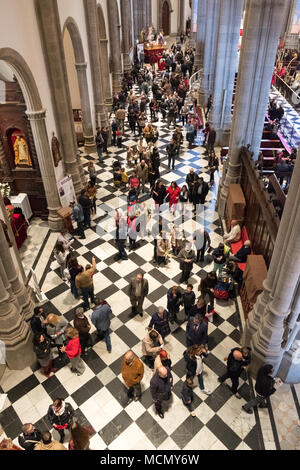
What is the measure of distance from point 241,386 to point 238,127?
6868 mm

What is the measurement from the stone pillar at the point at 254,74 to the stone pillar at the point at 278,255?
17.1 feet

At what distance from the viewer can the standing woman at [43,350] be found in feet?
22.3

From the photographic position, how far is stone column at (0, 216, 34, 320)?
6.86m

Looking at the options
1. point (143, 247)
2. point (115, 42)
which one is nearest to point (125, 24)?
point (115, 42)

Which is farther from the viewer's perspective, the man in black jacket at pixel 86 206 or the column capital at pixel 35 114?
the man in black jacket at pixel 86 206

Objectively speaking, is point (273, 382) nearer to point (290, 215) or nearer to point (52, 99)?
point (290, 215)

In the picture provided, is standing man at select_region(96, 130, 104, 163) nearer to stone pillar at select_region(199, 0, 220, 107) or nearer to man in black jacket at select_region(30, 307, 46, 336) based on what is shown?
stone pillar at select_region(199, 0, 220, 107)

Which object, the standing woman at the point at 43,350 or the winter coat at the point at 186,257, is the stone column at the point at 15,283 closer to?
the standing woman at the point at 43,350

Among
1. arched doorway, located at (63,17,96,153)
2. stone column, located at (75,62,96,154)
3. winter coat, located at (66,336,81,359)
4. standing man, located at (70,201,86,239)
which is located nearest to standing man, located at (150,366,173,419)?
winter coat, located at (66,336,81,359)

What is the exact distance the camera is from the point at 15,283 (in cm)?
738

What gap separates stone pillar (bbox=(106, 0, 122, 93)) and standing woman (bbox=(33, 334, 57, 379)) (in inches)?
741

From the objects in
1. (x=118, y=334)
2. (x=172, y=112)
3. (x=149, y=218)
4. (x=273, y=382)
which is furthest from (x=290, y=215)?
(x=172, y=112)

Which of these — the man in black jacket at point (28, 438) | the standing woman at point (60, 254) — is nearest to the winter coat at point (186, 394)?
the man in black jacket at point (28, 438)

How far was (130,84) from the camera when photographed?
2248 centimetres
